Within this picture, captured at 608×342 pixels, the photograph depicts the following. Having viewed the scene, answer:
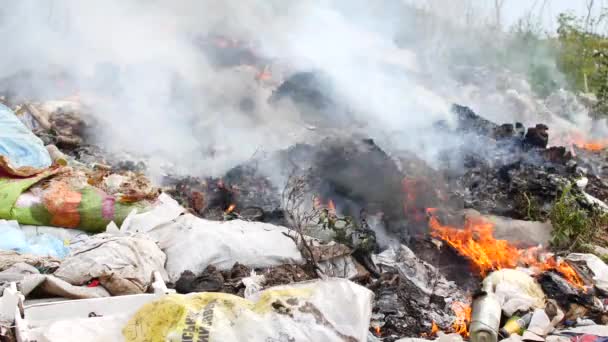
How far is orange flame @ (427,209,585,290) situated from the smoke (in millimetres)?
1850

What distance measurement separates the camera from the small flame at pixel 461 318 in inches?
153

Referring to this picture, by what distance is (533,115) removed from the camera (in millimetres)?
10727

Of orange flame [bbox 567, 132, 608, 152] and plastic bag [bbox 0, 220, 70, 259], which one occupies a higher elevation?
plastic bag [bbox 0, 220, 70, 259]

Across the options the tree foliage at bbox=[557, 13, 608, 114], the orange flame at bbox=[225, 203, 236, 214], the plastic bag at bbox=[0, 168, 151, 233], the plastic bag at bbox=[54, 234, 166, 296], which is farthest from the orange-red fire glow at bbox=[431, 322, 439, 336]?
the tree foliage at bbox=[557, 13, 608, 114]

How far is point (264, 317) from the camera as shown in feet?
6.82

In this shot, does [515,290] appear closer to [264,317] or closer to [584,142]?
[264,317]

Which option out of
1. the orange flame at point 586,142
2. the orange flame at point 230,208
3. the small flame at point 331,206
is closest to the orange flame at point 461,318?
the small flame at point 331,206

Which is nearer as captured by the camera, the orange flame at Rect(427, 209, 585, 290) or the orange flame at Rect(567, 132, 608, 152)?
the orange flame at Rect(427, 209, 585, 290)

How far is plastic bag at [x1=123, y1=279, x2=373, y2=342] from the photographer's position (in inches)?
79.4

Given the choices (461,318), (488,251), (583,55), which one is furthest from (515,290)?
(583,55)

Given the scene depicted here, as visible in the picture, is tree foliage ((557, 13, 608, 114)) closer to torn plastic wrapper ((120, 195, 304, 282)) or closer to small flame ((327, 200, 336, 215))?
small flame ((327, 200, 336, 215))

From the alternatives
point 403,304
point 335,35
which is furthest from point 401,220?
point 335,35

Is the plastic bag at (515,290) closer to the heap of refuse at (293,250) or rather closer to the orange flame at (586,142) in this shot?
the heap of refuse at (293,250)

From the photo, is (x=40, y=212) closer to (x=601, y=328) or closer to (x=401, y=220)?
(x=401, y=220)
